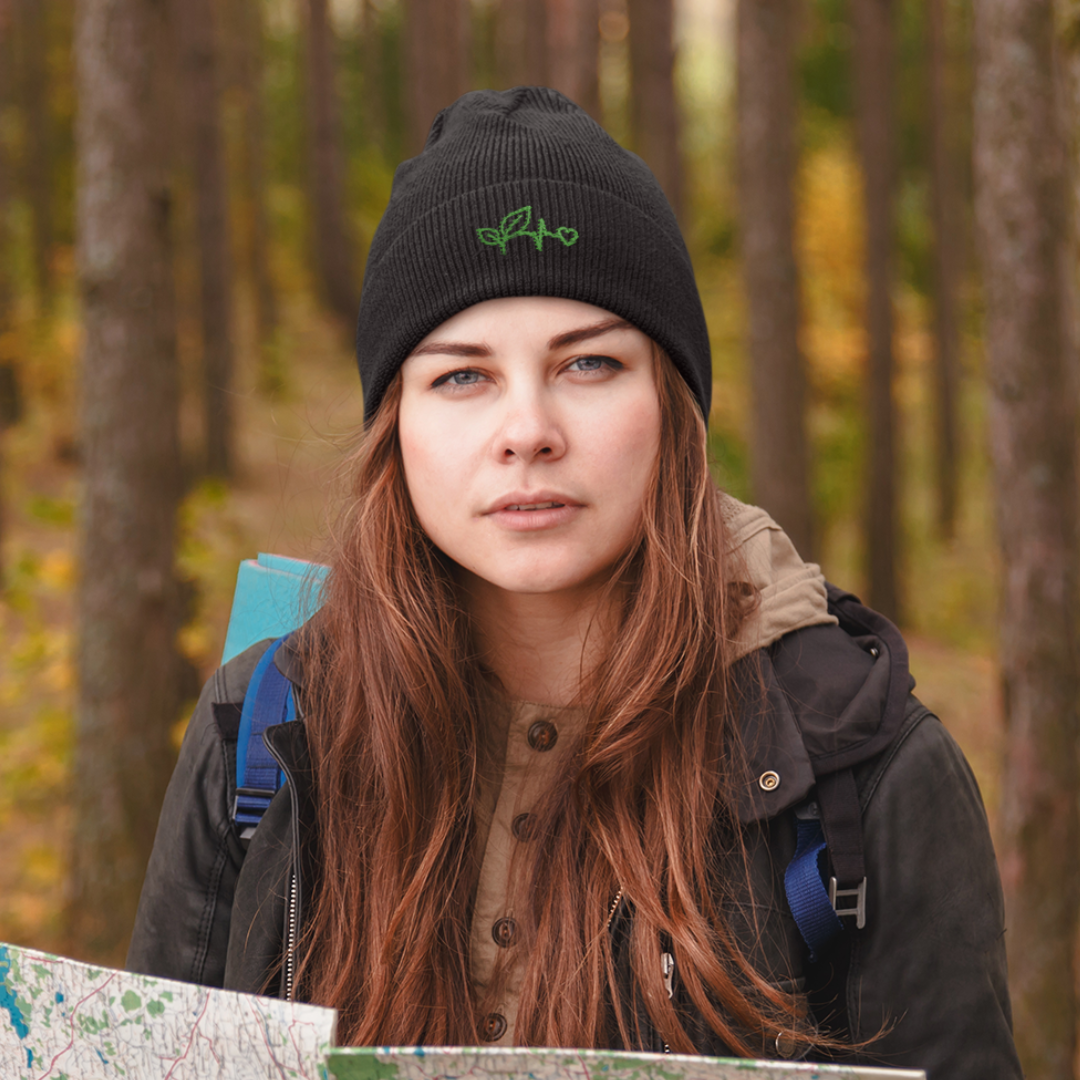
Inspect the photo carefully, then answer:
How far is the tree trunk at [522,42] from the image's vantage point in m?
14.3

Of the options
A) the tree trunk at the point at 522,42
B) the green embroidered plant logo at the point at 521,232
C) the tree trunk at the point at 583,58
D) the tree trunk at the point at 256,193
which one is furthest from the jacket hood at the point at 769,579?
the tree trunk at the point at 256,193

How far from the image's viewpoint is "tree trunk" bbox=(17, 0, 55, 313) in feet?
56.6

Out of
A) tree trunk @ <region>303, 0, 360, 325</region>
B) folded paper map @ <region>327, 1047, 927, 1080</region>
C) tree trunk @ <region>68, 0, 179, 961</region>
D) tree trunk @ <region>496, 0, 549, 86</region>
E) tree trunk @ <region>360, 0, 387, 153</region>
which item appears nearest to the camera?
folded paper map @ <region>327, 1047, 927, 1080</region>

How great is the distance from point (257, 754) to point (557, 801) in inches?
21.1

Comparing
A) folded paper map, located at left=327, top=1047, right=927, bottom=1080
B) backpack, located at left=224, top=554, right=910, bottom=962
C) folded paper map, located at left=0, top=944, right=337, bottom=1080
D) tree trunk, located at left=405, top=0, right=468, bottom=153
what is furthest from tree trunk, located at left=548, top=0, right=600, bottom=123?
folded paper map, located at left=327, top=1047, right=927, bottom=1080

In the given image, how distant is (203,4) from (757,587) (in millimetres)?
12198

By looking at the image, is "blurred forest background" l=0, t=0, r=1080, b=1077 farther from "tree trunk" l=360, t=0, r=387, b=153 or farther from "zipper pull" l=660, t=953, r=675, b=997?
"zipper pull" l=660, t=953, r=675, b=997

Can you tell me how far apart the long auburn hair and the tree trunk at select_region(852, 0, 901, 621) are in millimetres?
11099

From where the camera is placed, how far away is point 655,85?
1091cm

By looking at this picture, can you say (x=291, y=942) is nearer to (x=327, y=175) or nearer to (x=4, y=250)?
(x=4, y=250)

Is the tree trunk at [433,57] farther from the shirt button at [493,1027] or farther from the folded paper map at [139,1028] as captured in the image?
the folded paper map at [139,1028]

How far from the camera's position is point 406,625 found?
199 cm

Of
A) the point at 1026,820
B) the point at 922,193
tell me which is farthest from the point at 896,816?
the point at 922,193

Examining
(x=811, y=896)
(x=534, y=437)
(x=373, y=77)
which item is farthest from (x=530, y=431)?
(x=373, y=77)
